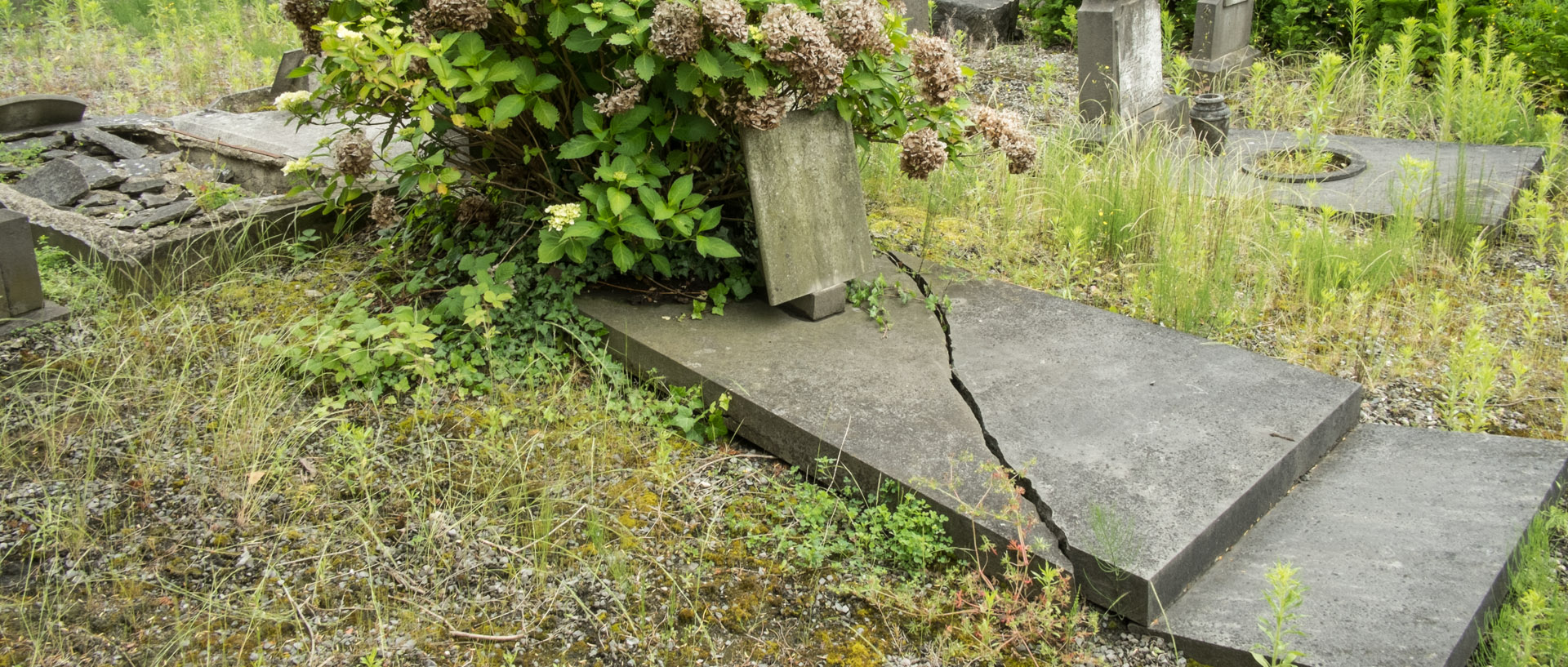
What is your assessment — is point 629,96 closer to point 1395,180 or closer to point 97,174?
point 97,174

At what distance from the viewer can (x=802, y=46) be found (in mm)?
2664

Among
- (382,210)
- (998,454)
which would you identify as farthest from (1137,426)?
(382,210)

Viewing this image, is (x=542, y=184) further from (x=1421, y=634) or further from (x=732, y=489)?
(x=1421, y=634)

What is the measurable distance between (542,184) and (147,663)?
70.9 inches

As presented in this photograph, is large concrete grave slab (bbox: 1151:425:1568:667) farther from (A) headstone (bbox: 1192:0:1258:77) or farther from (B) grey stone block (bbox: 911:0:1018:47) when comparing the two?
(B) grey stone block (bbox: 911:0:1018:47)

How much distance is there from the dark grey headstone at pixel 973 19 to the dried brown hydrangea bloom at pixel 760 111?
5.25 metres

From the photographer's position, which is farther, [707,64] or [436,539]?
[707,64]

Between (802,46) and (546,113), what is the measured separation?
2.45 ft

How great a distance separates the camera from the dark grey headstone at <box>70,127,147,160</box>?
484 centimetres

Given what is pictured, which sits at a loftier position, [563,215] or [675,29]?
[675,29]

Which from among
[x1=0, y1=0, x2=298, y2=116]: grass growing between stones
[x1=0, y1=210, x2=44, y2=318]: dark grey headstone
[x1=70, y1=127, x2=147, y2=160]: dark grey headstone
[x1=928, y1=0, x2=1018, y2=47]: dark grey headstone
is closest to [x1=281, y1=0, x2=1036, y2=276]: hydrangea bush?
[x1=0, y1=210, x2=44, y2=318]: dark grey headstone

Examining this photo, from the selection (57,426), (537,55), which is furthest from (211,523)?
(537,55)

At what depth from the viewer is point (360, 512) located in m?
2.50

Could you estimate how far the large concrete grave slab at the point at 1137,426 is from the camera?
2.23 meters
